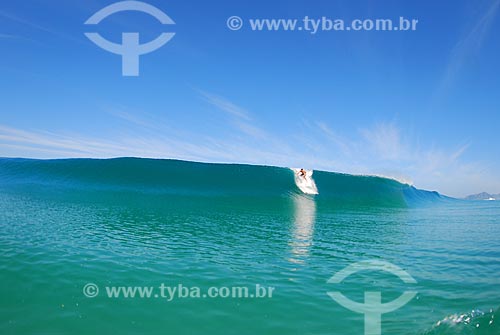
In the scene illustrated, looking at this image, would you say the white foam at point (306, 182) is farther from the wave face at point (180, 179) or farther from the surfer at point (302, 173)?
the wave face at point (180, 179)

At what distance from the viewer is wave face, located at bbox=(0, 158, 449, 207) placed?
20.4 m

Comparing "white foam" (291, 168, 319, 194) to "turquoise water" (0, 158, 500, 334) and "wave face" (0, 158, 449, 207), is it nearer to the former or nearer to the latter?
"wave face" (0, 158, 449, 207)

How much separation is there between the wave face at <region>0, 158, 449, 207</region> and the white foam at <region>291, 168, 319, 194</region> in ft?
1.27

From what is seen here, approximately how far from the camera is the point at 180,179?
2308 cm

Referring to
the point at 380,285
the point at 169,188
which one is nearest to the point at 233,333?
the point at 380,285

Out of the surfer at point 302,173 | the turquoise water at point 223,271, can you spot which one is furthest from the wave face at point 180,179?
the turquoise water at point 223,271

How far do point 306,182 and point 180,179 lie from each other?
33.5ft

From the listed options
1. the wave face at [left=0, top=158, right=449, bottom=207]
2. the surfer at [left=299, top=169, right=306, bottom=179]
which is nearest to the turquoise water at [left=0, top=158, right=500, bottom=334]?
the wave face at [left=0, top=158, right=449, bottom=207]

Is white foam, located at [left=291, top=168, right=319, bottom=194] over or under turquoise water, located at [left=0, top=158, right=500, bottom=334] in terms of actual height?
over

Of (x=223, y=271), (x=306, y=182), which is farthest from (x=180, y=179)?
(x=223, y=271)

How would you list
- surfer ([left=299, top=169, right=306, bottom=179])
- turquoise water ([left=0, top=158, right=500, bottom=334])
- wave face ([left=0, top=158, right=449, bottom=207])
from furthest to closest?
surfer ([left=299, top=169, right=306, bottom=179]), wave face ([left=0, top=158, right=449, bottom=207]), turquoise water ([left=0, top=158, right=500, bottom=334])

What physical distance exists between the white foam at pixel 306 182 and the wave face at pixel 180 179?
15.2 inches

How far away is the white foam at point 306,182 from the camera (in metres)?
24.4

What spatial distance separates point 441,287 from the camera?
4691 mm
